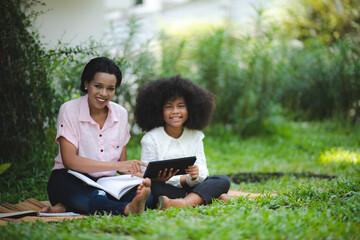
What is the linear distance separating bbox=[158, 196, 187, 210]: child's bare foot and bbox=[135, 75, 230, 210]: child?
3 cm

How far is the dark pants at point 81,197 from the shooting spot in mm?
2857

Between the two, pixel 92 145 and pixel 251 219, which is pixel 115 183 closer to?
pixel 92 145

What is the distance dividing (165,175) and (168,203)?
25cm

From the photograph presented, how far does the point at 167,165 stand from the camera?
9.73 ft

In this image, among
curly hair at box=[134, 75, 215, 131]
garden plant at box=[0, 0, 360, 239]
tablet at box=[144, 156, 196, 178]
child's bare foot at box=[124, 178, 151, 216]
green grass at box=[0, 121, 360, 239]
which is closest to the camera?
green grass at box=[0, 121, 360, 239]

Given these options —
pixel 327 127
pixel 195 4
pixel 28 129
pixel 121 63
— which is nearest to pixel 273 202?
pixel 121 63

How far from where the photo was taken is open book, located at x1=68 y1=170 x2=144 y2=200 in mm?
2941

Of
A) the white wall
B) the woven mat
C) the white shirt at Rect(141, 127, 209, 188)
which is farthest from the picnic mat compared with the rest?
the white wall

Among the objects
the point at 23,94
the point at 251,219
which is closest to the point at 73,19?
the point at 23,94

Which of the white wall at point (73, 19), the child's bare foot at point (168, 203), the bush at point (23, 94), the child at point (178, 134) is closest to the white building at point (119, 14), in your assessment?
the white wall at point (73, 19)

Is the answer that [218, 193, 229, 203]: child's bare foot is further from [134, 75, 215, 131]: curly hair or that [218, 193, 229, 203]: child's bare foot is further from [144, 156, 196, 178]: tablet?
[134, 75, 215, 131]: curly hair

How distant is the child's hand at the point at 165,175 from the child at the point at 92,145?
16 centimetres

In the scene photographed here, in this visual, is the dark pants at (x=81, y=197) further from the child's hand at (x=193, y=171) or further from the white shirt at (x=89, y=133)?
the child's hand at (x=193, y=171)

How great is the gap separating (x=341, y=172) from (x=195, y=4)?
43.6ft
